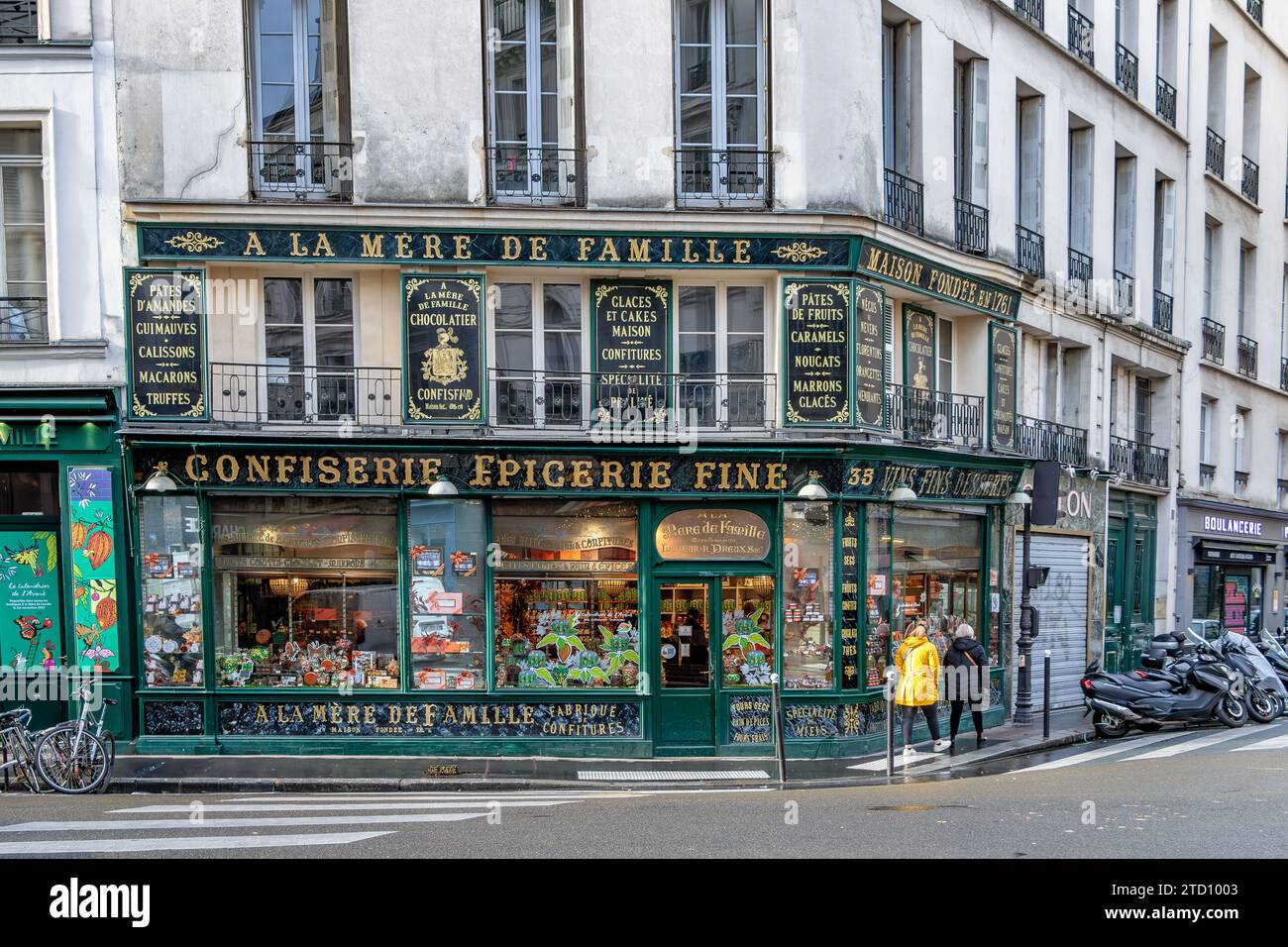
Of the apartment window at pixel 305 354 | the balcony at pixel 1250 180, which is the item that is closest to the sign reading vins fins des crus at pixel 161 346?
the apartment window at pixel 305 354

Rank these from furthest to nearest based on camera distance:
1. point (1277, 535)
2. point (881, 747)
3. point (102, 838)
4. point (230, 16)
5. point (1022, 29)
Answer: point (1277, 535) → point (1022, 29) → point (881, 747) → point (230, 16) → point (102, 838)

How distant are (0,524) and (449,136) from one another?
24.1 ft

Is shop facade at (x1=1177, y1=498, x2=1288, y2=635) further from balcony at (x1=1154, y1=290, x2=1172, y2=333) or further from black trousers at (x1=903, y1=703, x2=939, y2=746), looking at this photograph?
black trousers at (x1=903, y1=703, x2=939, y2=746)

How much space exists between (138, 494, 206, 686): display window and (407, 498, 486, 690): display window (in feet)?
8.63

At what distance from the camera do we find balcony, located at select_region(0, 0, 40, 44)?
13727 millimetres

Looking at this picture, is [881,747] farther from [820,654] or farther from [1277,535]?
[1277,535]

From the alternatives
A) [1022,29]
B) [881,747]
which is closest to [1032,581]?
[881,747]

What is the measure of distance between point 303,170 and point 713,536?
6.85m

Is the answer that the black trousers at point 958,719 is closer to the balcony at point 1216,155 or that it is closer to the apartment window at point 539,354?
the apartment window at point 539,354

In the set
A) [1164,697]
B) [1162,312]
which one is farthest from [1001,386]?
[1162,312]

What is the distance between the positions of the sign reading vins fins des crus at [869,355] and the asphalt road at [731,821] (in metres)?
4.68

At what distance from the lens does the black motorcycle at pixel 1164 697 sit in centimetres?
1510

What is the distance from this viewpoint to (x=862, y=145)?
46.8 feet

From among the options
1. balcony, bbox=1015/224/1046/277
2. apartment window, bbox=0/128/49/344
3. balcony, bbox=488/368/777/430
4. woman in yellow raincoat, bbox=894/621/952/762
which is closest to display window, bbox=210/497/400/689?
balcony, bbox=488/368/777/430
